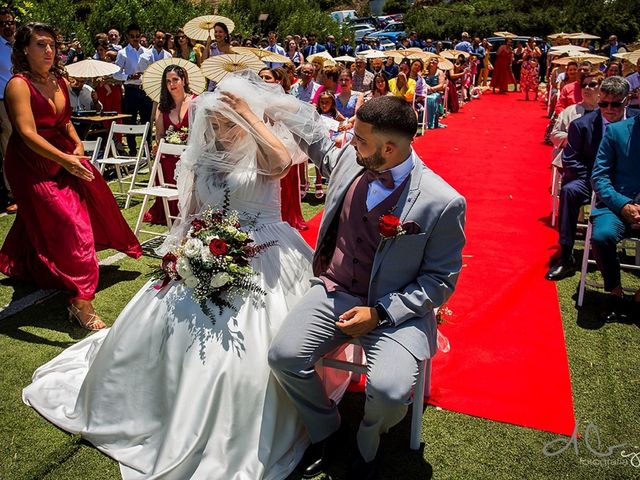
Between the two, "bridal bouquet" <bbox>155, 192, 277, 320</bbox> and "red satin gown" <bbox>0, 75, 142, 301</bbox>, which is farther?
"red satin gown" <bbox>0, 75, 142, 301</bbox>

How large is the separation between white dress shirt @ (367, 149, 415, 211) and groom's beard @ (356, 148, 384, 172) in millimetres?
78

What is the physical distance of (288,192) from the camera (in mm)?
7359

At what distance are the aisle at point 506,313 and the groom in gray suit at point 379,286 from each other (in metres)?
0.96

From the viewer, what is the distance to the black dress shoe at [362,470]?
3.20m

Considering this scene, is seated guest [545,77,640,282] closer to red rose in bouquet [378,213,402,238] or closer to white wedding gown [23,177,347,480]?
white wedding gown [23,177,347,480]

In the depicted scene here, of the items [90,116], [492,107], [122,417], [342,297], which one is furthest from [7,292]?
[492,107]

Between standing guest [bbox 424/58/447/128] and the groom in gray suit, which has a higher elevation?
the groom in gray suit

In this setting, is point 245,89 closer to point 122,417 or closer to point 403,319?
point 403,319

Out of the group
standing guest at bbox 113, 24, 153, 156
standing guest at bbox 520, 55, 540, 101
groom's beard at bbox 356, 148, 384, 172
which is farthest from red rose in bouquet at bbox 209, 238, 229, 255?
standing guest at bbox 520, 55, 540, 101

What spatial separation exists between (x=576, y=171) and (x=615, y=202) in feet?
3.94

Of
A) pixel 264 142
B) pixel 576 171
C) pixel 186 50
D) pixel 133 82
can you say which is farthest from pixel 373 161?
pixel 186 50

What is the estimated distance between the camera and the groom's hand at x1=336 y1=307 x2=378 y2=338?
10.5 ft

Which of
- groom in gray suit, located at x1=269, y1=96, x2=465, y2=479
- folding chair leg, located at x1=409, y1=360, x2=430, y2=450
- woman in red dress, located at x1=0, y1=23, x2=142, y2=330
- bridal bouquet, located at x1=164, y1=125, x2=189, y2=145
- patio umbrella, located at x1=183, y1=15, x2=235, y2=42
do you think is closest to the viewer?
groom in gray suit, located at x1=269, y1=96, x2=465, y2=479

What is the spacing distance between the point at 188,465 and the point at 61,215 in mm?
2554
